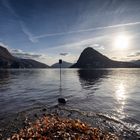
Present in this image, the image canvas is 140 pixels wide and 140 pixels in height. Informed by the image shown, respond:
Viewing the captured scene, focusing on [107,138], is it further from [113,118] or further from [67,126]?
[113,118]

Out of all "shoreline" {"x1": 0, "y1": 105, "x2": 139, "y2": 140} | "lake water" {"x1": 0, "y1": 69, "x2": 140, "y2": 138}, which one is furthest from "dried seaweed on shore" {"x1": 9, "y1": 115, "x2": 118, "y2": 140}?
"lake water" {"x1": 0, "y1": 69, "x2": 140, "y2": 138}

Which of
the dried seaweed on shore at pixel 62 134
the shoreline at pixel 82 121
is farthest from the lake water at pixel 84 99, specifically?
the dried seaweed on shore at pixel 62 134

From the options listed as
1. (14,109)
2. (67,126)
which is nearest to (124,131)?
(67,126)

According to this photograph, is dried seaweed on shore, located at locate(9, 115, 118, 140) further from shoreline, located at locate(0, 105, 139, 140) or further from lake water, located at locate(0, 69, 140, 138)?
lake water, located at locate(0, 69, 140, 138)

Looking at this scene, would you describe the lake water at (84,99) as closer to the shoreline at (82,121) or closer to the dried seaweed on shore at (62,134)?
the shoreline at (82,121)

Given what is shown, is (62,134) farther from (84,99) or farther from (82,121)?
(84,99)

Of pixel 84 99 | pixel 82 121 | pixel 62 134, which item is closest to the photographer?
pixel 62 134

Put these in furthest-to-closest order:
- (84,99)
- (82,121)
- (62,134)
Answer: (84,99) < (82,121) < (62,134)

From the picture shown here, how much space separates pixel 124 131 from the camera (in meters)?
13.5

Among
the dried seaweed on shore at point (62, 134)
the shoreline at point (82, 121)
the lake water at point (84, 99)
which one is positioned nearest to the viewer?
the dried seaweed on shore at point (62, 134)

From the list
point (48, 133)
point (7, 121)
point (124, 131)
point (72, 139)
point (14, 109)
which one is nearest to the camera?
point (72, 139)

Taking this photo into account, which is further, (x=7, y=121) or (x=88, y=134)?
(x=7, y=121)

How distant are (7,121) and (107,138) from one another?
10.3 meters

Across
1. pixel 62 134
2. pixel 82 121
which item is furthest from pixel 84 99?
pixel 62 134
